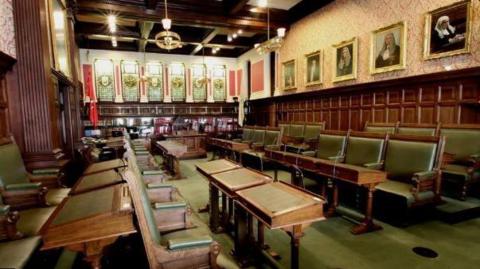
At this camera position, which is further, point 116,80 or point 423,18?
point 116,80

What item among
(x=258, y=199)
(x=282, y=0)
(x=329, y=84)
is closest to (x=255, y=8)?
(x=282, y=0)

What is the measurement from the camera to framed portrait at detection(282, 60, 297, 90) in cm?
858

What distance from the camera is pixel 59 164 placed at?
3.34m

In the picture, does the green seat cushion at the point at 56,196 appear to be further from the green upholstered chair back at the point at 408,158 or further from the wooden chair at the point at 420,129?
the wooden chair at the point at 420,129

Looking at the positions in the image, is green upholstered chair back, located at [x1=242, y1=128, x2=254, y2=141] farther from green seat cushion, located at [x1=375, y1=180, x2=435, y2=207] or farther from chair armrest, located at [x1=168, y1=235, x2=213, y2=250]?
chair armrest, located at [x1=168, y1=235, x2=213, y2=250]

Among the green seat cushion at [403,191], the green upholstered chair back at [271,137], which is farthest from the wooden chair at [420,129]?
the green upholstered chair back at [271,137]

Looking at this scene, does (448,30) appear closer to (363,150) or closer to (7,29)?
(363,150)

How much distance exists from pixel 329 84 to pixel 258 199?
20.2 ft

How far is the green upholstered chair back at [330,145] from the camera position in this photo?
13.6ft

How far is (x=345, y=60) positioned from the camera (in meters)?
6.62

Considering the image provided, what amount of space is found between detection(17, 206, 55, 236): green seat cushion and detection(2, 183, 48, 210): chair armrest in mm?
76

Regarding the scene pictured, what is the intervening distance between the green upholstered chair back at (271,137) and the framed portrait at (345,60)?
2414mm

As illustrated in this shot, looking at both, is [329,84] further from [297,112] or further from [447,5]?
[447,5]

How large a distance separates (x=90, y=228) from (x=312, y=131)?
5820 mm
